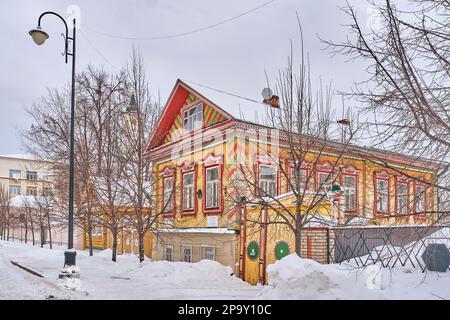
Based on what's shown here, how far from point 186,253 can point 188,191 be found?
8.84ft

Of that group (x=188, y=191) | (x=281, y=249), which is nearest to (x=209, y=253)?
(x=188, y=191)

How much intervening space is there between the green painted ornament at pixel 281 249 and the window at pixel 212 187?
404cm

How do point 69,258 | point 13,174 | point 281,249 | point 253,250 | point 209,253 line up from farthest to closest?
point 13,174 → point 209,253 → point 253,250 → point 281,249 → point 69,258

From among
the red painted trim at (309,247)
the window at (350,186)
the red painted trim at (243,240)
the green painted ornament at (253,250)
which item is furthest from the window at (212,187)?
the window at (350,186)

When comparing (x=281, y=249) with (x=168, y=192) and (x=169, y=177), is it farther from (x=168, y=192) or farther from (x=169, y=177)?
(x=169, y=177)

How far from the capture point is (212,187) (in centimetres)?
1606

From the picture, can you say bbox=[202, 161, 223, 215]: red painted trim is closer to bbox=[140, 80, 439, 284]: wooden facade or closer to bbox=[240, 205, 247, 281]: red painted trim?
bbox=[140, 80, 439, 284]: wooden facade

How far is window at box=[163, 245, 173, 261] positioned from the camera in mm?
18141

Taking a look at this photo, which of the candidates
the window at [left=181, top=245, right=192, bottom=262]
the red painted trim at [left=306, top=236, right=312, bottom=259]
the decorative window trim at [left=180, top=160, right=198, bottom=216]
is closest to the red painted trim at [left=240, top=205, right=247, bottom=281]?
the red painted trim at [left=306, top=236, right=312, bottom=259]

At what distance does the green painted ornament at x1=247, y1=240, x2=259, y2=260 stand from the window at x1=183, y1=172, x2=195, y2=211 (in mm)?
4504

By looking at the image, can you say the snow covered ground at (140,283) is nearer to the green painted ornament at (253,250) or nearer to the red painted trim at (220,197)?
the green painted ornament at (253,250)
